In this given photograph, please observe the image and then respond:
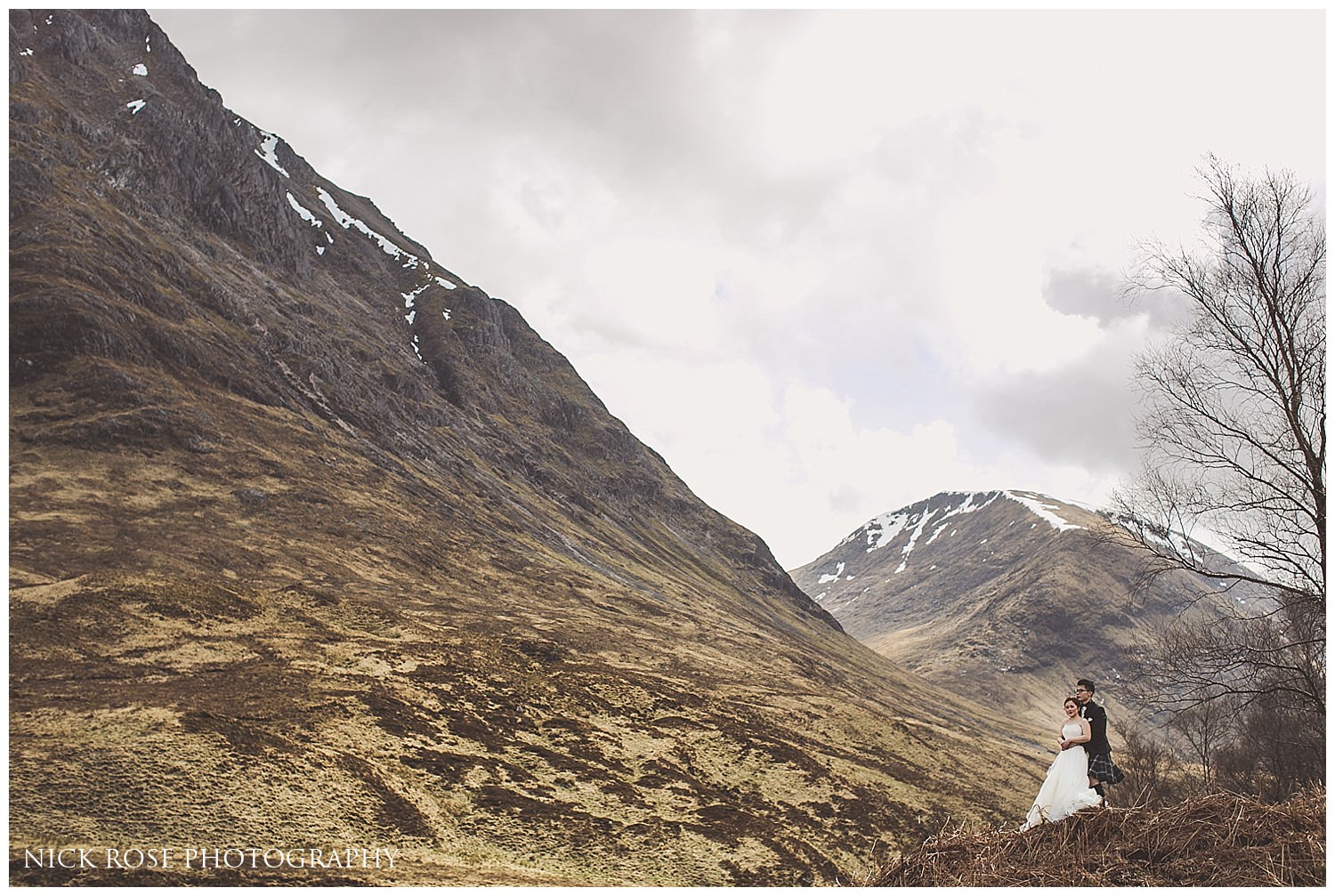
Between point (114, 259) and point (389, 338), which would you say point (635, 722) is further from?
point (389, 338)

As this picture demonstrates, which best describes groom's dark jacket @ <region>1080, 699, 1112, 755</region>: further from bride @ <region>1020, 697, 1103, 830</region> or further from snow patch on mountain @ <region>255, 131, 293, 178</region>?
snow patch on mountain @ <region>255, 131, 293, 178</region>

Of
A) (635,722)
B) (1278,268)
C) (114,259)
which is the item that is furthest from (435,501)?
(1278,268)

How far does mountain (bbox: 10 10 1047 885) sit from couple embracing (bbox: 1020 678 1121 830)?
1368cm

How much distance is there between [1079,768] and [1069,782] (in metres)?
0.31

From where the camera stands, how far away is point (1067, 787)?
1071cm

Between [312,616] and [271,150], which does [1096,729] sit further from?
[271,150]

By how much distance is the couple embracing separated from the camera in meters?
10.5

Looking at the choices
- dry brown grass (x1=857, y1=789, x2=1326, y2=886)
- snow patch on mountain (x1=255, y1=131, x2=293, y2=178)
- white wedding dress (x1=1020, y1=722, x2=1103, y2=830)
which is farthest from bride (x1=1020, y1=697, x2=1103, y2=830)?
snow patch on mountain (x1=255, y1=131, x2=293, y2=178)

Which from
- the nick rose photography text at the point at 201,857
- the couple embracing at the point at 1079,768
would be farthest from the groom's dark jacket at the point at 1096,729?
the nick rose photography text at the point at 201,857

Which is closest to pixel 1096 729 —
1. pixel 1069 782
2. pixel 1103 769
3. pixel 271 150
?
pixel 1103 769

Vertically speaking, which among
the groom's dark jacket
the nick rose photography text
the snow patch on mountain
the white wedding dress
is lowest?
the nick rose photography text

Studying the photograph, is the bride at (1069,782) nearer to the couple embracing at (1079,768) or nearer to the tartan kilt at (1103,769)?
the couple embracing at (1079,768)

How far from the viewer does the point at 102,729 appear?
2098 centimetres

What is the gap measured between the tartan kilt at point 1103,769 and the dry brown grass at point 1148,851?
2626mm
